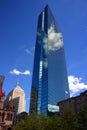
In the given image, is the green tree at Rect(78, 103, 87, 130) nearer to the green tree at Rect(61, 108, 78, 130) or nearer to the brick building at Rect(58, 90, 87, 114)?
the green tree at Rect(61, 108, 78, 130)

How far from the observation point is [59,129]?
58719 mm

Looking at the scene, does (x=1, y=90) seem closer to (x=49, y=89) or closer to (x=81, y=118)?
(x=81, y=118)

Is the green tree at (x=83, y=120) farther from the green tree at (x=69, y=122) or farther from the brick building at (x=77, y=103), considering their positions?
the brick building at (x=77, y=103)

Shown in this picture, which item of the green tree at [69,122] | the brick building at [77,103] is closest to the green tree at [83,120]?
the green tree at [69,122]

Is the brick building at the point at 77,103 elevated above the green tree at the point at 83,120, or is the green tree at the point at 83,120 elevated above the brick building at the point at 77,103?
the brick building at the point at 77,103

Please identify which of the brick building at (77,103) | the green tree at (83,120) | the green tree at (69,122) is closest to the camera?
the green tree at (69,122)

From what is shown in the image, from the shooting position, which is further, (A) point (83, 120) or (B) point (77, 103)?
(B) point (77, 103)

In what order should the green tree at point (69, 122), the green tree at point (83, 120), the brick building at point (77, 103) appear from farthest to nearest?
1. the brick building at point (77, 103)
2. the green tree at point (83, 120)
3. the green tree at point (69, 122)

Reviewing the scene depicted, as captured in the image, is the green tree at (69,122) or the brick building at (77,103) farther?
the brick building at (77,103)

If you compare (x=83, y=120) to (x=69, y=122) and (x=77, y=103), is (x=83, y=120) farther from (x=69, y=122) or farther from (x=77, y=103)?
(x=77, y=103)

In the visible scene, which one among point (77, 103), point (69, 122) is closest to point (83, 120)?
point (69, 122)

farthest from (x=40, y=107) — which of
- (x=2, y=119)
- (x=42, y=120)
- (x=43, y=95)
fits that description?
(x=42, y=120)

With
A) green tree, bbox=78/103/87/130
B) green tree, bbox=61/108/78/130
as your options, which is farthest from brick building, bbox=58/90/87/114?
green tree, bbox=61/108/78/130

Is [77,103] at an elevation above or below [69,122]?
above
